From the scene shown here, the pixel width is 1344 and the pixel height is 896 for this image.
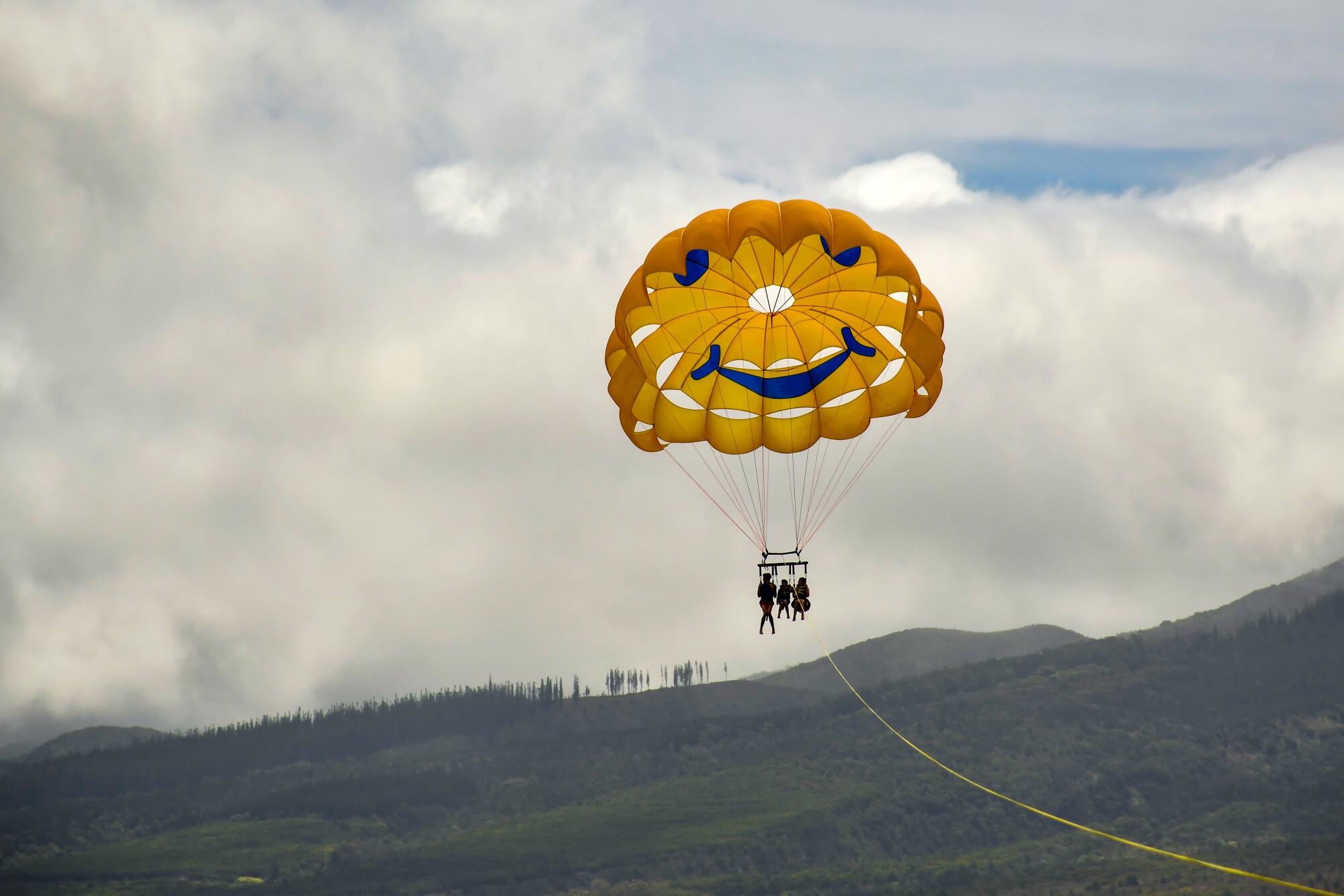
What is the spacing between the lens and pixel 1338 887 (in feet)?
593

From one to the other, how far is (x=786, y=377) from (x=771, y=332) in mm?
1873

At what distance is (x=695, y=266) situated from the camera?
3947 centimetres

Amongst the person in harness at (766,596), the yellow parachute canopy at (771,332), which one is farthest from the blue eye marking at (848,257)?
the person in harness at (766,596)

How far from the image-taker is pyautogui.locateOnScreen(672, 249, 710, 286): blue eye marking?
39.2m

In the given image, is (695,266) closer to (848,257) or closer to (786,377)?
(848,257)

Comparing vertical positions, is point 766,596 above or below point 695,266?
below

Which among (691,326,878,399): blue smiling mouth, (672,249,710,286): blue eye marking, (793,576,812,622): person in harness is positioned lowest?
(793,576,812,622): person in harness

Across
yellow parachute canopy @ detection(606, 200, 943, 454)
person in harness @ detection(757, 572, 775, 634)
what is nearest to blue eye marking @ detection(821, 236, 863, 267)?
yellow parachute canopy @ detection(606, 200, 943, 454)

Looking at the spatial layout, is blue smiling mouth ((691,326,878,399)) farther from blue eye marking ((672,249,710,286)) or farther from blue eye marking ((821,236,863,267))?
blue eye marking ((821,236,863,267))

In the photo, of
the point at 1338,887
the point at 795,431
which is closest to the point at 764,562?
the point at 795,431

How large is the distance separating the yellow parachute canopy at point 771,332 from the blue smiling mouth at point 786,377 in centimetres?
4

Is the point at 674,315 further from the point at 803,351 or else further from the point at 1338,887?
the point at 1338,887

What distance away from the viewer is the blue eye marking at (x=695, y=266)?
129 ft

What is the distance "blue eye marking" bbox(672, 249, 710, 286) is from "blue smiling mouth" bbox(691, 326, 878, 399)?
384 centimetres
